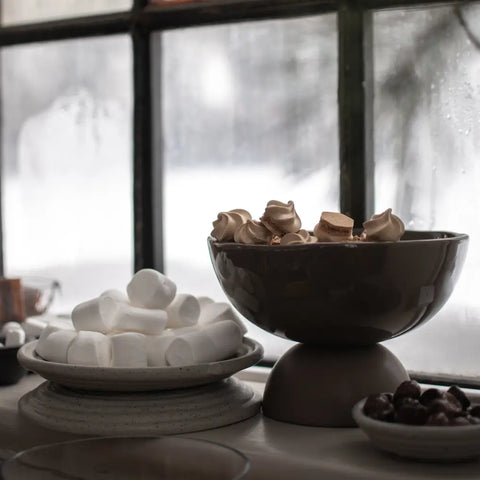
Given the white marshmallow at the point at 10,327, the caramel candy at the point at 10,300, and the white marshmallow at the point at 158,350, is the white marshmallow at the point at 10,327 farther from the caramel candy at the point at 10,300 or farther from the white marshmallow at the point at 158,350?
the white marshmallow at the point at 158,350

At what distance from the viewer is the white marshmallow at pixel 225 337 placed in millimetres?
1024

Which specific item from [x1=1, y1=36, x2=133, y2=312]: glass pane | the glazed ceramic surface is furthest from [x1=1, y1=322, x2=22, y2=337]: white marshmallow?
the glazed ceramic surface

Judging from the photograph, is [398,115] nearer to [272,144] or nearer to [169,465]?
[272,144]

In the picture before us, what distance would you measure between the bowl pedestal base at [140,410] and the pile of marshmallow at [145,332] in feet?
0.12

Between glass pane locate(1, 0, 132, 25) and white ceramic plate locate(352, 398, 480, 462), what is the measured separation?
0.87 metres

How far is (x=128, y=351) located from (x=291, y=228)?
223mm

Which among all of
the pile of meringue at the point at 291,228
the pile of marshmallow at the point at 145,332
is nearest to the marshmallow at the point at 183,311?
the pile of marshmallow at the point at 145,332

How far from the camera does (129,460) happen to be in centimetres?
78

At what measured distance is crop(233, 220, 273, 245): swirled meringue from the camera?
974mm

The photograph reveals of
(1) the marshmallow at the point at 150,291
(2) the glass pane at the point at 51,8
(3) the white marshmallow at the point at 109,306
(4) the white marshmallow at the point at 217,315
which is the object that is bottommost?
(4) the white marshmallow at the point at 217,315

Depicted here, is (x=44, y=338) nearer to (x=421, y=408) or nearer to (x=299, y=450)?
(x=299, y=450)

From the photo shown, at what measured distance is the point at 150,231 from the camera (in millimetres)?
1441

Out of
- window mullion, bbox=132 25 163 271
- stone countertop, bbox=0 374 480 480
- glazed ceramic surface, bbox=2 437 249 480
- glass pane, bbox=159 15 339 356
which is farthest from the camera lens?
window mullion, bbox=132 25 163 271

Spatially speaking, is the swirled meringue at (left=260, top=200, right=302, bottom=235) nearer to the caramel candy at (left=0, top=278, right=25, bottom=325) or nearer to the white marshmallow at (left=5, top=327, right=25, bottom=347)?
the white marshmallow at (left=5, top=327, right=25, bottom=347)
